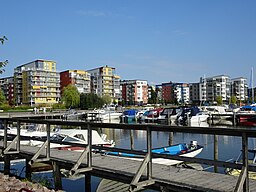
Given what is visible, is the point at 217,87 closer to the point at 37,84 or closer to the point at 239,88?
the point at 239,88

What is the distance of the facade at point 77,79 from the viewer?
132375mm

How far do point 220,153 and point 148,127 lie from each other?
19159 millimetres

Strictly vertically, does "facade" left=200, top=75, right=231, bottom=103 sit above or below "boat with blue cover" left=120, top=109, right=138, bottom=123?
above

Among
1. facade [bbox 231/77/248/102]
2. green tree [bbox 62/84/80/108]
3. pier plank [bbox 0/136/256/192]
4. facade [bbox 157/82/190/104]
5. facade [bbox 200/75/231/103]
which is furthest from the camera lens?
facade [bbox 157/82/190/104]

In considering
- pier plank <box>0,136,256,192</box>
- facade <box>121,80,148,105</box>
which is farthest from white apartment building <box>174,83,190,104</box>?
pier plank <box>0,136,256,192</box>

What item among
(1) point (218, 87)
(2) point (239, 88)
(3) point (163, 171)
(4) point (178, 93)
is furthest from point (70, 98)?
(2) point (239, 88)

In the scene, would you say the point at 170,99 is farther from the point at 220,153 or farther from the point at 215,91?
the point at 220,153

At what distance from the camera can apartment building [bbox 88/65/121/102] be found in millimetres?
145375

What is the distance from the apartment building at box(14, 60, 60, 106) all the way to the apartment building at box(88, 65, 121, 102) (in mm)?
25624

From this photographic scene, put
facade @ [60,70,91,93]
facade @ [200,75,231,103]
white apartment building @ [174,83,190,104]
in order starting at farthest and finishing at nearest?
1. white apartment building @ [174,83,190,104]
2. facade @ [200,75,231,103]
3. facade @ [60,70,91,93]

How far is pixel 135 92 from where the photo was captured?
168m

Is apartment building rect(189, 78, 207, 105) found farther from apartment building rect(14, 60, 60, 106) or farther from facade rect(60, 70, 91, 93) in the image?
apartment building rect(14, 60, 60, 106)

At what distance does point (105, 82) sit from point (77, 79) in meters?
16.2

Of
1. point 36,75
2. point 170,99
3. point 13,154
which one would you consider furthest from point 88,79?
point 13,154
